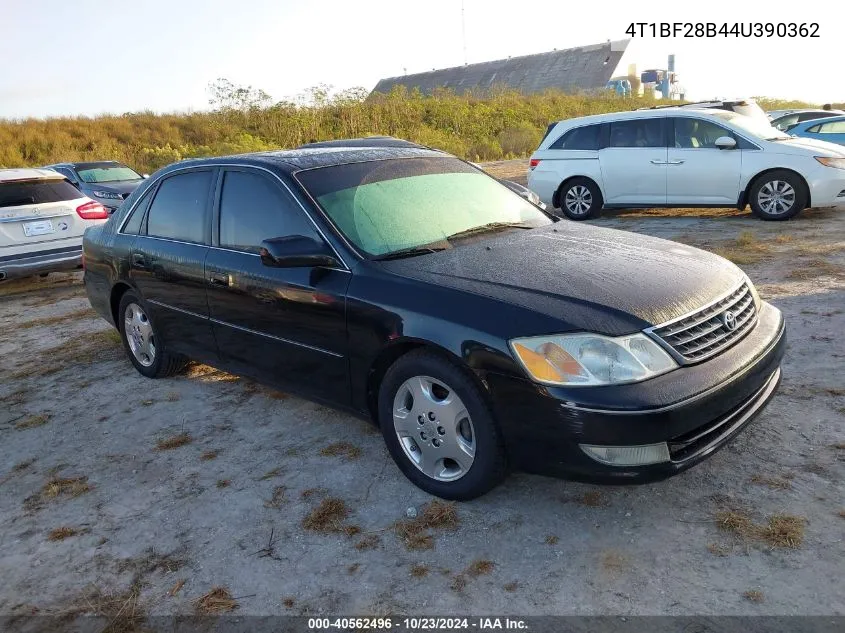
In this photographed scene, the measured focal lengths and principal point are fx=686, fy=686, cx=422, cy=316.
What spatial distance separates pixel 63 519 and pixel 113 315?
8.25 ft

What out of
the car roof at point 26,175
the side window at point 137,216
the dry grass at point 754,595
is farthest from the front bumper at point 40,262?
the dry grass at point 754,595

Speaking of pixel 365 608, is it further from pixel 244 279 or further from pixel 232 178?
pixel 232 178

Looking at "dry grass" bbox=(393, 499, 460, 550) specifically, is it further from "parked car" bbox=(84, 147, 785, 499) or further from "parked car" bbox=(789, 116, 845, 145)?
"parked car" bbox=(789, 116, 845, 145)

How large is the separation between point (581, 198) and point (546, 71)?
57737 mm

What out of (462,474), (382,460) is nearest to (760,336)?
(462,474)

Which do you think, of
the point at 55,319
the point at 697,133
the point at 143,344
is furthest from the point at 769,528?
the point at 697,133

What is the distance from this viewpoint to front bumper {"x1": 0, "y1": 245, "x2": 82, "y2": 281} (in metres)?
8.37

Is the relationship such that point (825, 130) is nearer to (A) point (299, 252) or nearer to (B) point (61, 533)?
(A) point (299, 252)

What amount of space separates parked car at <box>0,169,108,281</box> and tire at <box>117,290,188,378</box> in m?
3.83

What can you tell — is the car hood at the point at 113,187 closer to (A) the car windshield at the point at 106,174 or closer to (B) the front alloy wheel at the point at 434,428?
(A) the car windshield at the point at 106,174

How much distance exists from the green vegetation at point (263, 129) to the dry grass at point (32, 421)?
957 inches

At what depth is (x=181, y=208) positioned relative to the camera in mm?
4676

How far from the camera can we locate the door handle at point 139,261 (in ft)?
16.2

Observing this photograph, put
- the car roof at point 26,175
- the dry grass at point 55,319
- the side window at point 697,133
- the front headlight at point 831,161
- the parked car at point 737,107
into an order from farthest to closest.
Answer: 1. the parked car at point 737,107
2. the side window at point 697,133
3. the front headlight at point 831,161
4. the car roof at point 26,175
5. the dry grass at point 55,319
